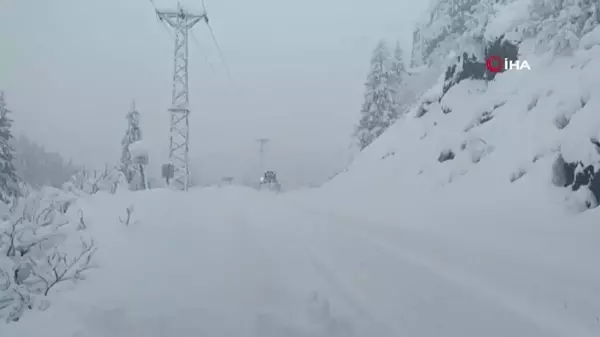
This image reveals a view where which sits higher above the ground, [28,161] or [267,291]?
[28,161]

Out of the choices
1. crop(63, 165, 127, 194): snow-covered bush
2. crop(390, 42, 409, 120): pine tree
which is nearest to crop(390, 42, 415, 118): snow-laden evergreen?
crop(390, 42, 409, 120): pine tree

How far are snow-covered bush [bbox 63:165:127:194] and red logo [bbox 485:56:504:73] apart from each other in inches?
584

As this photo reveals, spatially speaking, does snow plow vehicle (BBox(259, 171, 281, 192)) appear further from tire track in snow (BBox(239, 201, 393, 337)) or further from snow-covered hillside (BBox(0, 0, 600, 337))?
tire track in snow (BBox(239, 201, 393, 337))

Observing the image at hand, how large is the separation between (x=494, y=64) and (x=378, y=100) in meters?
15.6

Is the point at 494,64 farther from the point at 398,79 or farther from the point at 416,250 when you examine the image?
the point at 398,79

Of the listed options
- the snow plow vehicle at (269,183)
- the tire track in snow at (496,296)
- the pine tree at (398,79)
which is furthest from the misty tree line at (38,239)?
the pine tree at (398,79)

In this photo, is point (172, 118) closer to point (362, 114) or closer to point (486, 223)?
point (486, 223)

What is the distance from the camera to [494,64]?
15.8m

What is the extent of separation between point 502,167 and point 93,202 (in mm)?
10660

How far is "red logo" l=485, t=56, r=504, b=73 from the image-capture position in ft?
50.9

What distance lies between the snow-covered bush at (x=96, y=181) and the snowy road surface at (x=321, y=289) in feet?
17.0

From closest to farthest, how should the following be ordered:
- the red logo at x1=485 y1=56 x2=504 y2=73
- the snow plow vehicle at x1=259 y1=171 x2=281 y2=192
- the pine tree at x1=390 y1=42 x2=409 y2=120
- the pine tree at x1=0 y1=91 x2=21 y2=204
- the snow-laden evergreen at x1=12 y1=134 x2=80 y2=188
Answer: the snow-laden evergreen at x1=12 y1=134 x2=80 y2=188
the pine tree at x1=0 y1=91 x2=21 y2=204
the red logo at x1=485 y1=56 x2=504 y2=73
the pine tree at x1=390 y1=42 x2=409 y2=120
the snow plow vehicle at x1=259 y1=171 x2=281 y2=192

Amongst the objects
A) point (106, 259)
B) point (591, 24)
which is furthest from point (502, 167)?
point (106, 259)

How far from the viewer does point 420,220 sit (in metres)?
10.4
